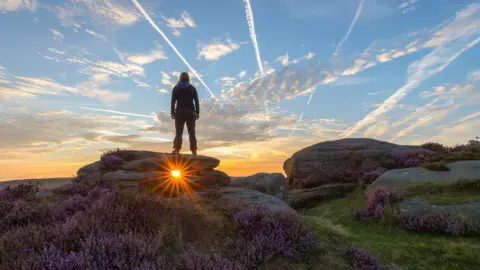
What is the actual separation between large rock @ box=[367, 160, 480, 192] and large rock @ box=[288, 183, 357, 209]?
230cm

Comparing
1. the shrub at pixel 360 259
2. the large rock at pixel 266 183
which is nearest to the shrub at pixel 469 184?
the large rock at pixel 266 183

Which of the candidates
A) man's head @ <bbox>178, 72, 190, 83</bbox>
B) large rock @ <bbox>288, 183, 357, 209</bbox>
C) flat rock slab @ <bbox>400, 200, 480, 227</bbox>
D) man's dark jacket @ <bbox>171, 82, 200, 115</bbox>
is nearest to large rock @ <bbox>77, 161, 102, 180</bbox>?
man's dark jacket @ <bbox>171, 82, 200, 115</bbox>

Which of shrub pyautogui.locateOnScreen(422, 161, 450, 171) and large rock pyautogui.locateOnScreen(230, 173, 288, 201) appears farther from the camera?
large rock pyautogui.locateOnScreen(230, 173, 288, 201)

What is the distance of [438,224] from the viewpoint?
27.4 feet

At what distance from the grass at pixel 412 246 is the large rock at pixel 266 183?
4.96 m

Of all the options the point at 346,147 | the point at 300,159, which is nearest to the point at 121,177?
the point at 300,159

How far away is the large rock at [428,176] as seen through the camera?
477 inches

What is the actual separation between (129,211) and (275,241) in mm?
2641

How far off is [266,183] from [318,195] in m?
2.77

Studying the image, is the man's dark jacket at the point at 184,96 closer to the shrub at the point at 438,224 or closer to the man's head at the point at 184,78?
the man's head at the point at 184,78

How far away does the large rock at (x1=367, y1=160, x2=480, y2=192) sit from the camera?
39.8 ft

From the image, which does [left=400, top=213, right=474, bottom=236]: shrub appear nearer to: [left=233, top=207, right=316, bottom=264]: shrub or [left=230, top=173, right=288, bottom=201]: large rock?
[left=233, top=207, right=316, bottom=264]: shrub

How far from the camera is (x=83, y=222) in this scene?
193 inches

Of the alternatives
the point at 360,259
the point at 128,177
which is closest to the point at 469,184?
the point at 360,259
